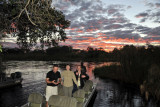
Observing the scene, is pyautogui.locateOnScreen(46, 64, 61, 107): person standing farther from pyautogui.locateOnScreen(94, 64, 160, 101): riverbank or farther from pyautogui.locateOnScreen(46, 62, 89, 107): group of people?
pyautogui.locateOnScreen(94, 64, 160, 101): riverbank

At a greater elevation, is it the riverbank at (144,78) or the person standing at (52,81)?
the person standing at (52,81)

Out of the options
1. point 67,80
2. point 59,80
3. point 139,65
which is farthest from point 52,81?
point 139,65

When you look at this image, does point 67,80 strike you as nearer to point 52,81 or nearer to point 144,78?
point 52,81

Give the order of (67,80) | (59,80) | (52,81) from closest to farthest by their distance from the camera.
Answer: (52,81)
(59,80)
(67,80)

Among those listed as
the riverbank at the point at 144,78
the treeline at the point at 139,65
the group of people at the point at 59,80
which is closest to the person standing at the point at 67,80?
the group of people at the point at 59,80

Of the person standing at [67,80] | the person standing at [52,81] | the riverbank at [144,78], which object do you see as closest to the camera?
the person standing at [52,81]

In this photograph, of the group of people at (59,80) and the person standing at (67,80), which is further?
the person standing at (67,80)

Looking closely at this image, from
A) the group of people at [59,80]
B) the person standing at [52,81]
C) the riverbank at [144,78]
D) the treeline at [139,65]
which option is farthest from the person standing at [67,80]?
the treeline at [139,65]

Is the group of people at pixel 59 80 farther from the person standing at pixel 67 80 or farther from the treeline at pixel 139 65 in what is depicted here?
the treeline at pixel 139 65

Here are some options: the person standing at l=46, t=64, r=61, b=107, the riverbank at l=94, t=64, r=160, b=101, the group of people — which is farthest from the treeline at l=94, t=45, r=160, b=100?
the person standing at l=46, t=64, r=61, b=107

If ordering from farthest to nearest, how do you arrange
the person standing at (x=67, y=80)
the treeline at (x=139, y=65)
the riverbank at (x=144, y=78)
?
1. the treeline at (x=139, y=65)
2. the riverbank at (x=144, y=78)
3. the person standing at (x=67, y=80)

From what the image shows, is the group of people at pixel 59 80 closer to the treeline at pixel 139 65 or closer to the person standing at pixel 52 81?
the person standing at pixel 52 81

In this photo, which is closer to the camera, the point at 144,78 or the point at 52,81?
the point at 52,81

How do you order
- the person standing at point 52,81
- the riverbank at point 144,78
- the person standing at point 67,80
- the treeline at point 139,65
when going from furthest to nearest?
the treeline at point 139,65 < the riverbank at point 144,78 < the person standing at point 67,80 < the person standing at point 52,81
